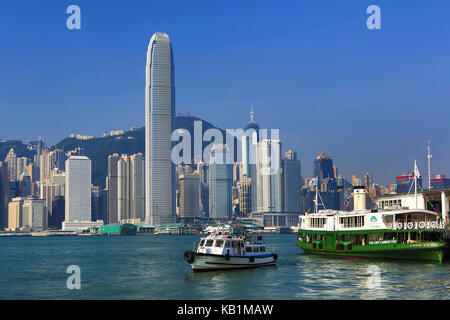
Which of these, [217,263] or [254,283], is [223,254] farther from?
[254,283]

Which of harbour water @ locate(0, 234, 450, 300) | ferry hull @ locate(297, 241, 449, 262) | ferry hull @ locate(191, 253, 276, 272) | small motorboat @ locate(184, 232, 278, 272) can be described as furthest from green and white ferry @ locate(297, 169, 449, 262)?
ferry hull @ locate(191, 253, 276, 272)

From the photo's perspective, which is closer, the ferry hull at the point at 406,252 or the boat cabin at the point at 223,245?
the boat cabin at the point at 223,245

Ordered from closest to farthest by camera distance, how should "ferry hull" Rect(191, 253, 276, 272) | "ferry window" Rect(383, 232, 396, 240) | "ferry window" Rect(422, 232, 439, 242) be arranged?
1. "ferry hull" Rect(191, 253, 276, 272)
2. "ferry window" Rect(422, 232, 439, 242)
3. "ferry window" Rect(383, 232, 396, 240)

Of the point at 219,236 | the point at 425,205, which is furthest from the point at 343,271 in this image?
the point at 425,205

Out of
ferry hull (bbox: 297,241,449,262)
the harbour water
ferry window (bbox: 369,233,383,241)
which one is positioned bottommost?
the harbour water

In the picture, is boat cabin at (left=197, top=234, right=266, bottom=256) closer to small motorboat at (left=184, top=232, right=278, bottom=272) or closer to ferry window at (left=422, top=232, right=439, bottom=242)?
small motorboat at (left=184, top=232, right=278, bottom=272)

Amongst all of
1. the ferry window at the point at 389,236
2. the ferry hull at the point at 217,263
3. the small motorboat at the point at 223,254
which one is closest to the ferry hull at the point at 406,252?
the ferry window at the point at 389,236

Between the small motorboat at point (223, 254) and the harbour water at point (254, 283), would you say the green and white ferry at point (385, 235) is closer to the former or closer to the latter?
the harbour water at point (254, 283)

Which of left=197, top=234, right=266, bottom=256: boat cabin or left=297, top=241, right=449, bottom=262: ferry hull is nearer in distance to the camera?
left=197, top=234, right=266, bottom=256: boat cabin
